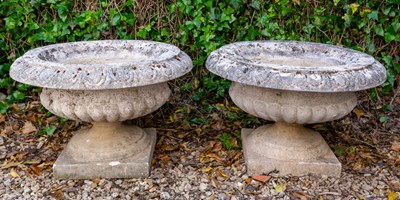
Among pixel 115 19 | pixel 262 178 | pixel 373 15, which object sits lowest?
pixel 262 178

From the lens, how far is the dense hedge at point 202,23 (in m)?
3.64

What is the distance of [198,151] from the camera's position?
3.26 meters

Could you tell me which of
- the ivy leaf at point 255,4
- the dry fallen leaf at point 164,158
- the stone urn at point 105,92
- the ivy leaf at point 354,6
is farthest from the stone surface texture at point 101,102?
the ivy leaf at point 354,6

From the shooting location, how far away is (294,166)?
284 cm

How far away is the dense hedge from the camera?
364 cm

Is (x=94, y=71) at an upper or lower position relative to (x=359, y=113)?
A: upper

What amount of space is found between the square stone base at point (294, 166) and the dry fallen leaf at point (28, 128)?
75.3 inches

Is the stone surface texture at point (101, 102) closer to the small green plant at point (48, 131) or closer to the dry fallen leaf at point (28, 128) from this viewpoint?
the small green plant at point (48, 131)

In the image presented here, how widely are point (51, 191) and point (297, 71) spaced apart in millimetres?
1734

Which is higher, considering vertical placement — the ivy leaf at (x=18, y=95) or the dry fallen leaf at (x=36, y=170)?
the ivy leaf at (x=18, y=95)

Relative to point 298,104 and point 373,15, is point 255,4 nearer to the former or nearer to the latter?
point 373,15

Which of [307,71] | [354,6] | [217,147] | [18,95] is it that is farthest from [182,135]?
[354,6]

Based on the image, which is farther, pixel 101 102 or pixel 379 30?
pixel 379 30

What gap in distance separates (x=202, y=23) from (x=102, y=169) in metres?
1.61
